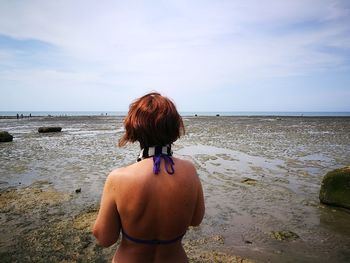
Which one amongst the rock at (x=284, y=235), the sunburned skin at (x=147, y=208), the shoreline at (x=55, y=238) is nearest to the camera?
the sunburned skin at (x=147, y=208)

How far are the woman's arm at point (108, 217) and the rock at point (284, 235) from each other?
15.0 ft

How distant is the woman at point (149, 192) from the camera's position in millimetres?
2014

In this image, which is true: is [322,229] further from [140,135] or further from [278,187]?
[140,135]

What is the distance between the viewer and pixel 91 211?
23.7ft

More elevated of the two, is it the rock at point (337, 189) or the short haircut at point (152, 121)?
the short haircut at point (152, 121)

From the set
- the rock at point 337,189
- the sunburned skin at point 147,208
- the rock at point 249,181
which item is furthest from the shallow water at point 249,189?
the sunburned skin at point 147,208

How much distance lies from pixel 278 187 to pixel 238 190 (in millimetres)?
1361

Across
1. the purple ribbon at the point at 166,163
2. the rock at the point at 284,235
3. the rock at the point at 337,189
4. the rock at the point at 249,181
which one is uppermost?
the purple ribbon at the point at 166,163

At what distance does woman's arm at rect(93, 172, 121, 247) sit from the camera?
202 cm

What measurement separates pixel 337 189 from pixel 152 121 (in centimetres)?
695

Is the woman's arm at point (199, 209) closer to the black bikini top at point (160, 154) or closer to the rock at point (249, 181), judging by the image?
the black bikini top at point (160, 154)

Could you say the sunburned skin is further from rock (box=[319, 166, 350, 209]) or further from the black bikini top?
rock (box=[319, 166, 350, 209])

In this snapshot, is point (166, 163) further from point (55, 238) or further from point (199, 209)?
point (55, 238)

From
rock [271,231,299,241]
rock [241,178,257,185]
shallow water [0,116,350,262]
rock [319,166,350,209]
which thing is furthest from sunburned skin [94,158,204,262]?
rock [241,178,257,185]
